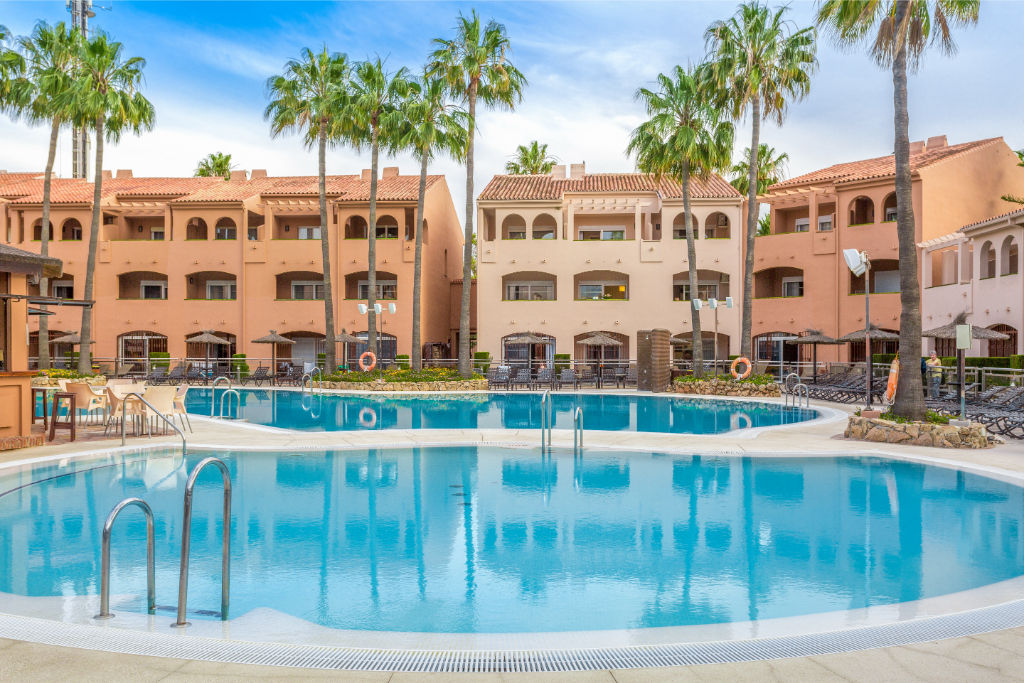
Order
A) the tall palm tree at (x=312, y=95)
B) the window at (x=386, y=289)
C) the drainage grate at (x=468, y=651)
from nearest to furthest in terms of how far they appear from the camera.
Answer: the drainage grate at (x=468, y=651)
the tall palm tree at (x=312, y=95)
the window at (x=386, y=289)

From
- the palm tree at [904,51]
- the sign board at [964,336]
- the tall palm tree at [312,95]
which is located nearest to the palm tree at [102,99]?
the tall palm tree at [312,95]

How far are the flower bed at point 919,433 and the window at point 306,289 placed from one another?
95.9ft

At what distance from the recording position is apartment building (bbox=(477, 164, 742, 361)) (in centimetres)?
3438

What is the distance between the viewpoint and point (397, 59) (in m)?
28.3

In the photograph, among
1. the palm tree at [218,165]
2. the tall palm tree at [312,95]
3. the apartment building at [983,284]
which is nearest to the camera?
the apartment building at [983,284]

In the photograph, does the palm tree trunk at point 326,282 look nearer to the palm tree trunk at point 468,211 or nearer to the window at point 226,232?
the palm tree trunk at point 468,211

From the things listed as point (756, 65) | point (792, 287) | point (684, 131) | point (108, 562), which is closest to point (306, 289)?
point (684, 131)

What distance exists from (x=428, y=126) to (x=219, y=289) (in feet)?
57.1

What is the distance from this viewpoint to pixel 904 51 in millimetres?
13727

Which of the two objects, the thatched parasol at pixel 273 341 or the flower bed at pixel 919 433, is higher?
the thatched parasol at pixel 273 341

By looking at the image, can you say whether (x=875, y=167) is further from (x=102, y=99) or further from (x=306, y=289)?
(x=102, y=99)

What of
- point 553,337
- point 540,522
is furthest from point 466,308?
point 540,522

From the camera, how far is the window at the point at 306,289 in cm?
3734

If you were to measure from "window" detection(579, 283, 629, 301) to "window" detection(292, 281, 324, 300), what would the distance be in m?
13.8
